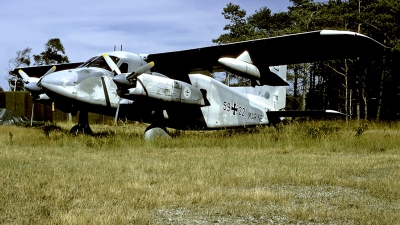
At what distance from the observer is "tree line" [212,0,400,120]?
29.7 meters

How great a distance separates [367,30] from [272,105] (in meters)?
19.4

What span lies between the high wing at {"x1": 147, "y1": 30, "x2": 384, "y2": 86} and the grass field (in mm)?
3238

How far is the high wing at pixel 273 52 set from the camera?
11562 millimetres

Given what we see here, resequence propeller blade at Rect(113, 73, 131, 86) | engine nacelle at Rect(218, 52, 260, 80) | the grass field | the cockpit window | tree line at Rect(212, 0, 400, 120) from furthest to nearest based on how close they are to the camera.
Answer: tree line at Rect(212, 0, 400, 120) → the cockpit window → engine nacelle at Rect(218, 52, 260, 80) → propeller blade at Rect(113, 73, 131, 86) → the grass field

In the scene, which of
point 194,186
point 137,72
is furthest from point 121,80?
point 194,186

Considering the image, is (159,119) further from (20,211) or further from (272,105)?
(20,211)

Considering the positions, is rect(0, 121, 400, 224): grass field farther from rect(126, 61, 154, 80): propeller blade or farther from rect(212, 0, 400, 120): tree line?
rect(212, 0, 400, 120): tree line

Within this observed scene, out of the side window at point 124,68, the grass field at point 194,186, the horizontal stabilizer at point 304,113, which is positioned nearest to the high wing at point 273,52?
the side window at point 124,68

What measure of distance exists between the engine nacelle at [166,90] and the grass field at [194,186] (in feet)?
5.86

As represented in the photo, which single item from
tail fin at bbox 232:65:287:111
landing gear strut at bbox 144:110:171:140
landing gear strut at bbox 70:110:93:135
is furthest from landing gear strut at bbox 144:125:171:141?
tail fin at bbox 232:65:287:111

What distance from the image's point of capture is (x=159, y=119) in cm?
1288

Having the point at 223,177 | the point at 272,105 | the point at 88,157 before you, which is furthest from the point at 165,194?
the point at 272,105

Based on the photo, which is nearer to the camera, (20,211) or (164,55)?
(20,211)

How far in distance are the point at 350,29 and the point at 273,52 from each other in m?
21.2
